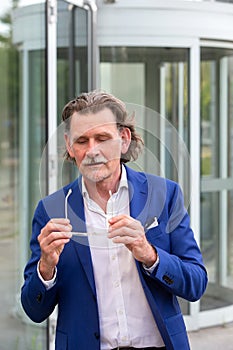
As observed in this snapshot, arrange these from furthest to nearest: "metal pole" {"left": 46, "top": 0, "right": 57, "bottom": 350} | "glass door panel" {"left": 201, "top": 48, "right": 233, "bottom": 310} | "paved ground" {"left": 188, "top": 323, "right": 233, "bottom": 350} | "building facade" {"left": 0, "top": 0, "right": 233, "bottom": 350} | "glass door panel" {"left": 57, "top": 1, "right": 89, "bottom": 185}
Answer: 1. "glass door panel" {"left": 201, "top": 48, "right": 233, "bottom": 310}
2. "paved ground" {"left": 188, "top": 323, "right": 233, "bottom": 350}
3. "glass door panel" {"left": 57, "top": 1, "right": 89, "bottom": 185}
4. "metal pole" {"left": 46, "top": 0, "right": 57, "bottom": 350}
5. "building facade" {"left": 0, "top": 0, "right": 233, "bottom": 350}

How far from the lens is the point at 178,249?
201cm

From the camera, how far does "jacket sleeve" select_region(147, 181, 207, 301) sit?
6.33ft

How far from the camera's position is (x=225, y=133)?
580 cm

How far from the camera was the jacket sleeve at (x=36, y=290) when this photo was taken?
195cm

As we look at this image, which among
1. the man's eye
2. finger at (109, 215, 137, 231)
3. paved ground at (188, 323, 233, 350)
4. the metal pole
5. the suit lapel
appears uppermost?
the metal pole

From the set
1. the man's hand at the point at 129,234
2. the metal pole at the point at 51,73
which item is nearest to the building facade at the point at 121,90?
the metal pole at the point at 51,73

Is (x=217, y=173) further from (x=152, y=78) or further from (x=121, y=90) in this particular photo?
(x=121, y=90)

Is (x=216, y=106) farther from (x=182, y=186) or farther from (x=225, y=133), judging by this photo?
(x=182, y=186)

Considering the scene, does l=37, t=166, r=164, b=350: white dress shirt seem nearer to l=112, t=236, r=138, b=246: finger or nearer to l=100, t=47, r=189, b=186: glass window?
l=112, t=236, r=138, b=246: finger

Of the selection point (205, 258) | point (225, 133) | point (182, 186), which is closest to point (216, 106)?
point (225, 133)

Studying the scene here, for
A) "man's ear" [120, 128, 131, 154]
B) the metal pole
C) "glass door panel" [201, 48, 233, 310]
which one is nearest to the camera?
"man's ear" [120, 128, 131, 154]

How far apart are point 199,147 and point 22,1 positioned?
2.00 m

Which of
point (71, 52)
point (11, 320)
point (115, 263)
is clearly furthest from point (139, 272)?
point (71, 52)

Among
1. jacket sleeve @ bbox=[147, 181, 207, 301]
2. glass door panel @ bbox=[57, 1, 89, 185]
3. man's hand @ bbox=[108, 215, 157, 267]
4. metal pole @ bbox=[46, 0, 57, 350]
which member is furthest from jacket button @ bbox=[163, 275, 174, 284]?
glass door panel @ bbox=[57, 1, 89, 185]
